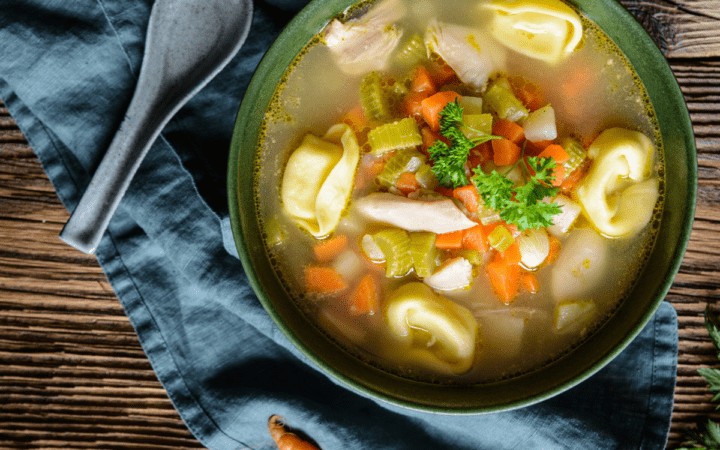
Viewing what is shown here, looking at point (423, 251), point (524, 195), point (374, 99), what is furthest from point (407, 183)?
point (524, 195)

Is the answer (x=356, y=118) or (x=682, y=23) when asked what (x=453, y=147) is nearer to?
(x=356, y=118)

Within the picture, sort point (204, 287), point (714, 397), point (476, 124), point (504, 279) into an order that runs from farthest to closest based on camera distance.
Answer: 1. point (714, 397)
2. point (204, 287)
3. point (504, 279)
4. point (476, 124)

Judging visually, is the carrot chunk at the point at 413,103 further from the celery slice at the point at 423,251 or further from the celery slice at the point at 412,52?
the celery slice at the point at 423,251

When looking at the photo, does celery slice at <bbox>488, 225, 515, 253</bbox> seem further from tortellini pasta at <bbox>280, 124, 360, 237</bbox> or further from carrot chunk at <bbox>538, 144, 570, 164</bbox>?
tortellini pasta at <bbox>280, 124, 360, 237</bbox>

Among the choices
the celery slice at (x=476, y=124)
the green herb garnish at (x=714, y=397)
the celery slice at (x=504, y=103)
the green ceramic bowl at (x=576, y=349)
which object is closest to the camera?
the green ceramic bowl at (x=576, y=349)

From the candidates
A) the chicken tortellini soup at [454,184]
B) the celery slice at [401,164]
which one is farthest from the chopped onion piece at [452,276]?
the celery slice at [401,164]
